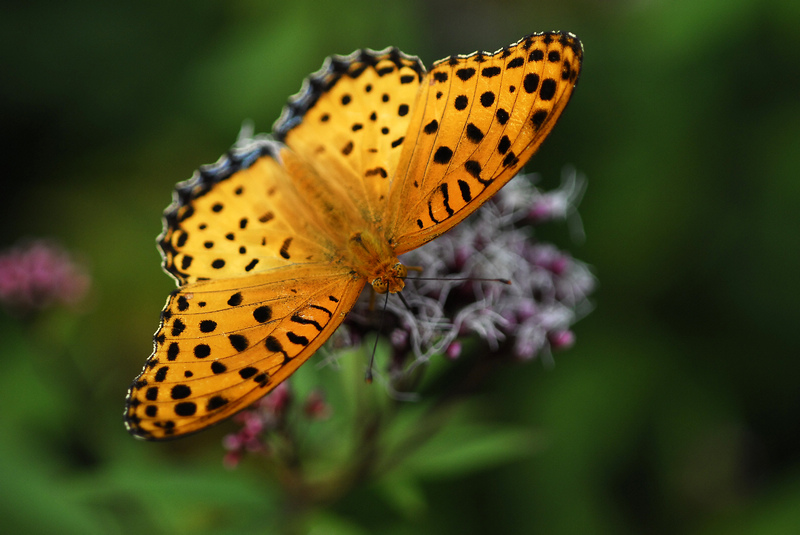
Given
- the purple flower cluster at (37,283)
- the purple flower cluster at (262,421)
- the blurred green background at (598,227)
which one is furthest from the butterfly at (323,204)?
the blurred green background at (598,227)

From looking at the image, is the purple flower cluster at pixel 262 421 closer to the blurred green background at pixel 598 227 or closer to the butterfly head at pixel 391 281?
the butterfly head at pixel 391 281

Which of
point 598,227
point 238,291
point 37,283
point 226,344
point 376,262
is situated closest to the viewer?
point 226,344

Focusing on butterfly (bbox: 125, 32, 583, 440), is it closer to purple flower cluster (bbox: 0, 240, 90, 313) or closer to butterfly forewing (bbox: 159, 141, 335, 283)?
butterfly forewing (bbox: 159, 141, 335, 283)

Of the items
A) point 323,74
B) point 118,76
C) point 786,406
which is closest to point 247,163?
point 323,74

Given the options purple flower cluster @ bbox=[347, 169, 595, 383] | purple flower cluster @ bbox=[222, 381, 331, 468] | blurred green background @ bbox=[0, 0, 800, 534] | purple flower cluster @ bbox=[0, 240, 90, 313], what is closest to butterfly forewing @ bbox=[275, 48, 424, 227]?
purple flower cluster @ bbox=[347, 169, 595, 383]

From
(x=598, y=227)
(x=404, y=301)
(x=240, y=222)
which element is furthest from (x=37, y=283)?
(x=598, y=227)

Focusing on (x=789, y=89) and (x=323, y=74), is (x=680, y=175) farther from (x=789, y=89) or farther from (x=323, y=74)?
(x=323, y=74)

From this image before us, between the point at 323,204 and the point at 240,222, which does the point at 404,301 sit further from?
the point at 240,222
